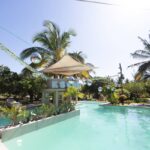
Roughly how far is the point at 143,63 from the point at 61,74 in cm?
1067

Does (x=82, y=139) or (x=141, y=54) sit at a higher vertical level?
(x=141, y=54)

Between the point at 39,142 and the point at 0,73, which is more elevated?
the point at 0,73

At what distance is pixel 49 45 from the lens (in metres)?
20.9

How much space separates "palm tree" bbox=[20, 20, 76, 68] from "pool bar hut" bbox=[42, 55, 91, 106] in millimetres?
2872

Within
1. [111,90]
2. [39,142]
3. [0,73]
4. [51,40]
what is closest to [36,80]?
[0,73]

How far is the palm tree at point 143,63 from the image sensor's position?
81.4 ft

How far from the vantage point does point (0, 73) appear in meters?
24.5

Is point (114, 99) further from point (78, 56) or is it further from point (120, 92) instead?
point (78, 56)

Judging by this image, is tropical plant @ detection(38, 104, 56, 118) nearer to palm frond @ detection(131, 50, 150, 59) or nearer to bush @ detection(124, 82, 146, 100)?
palm frond @ detection(131, 50, 150, 59)

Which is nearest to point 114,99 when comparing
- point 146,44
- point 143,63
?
point 143,63

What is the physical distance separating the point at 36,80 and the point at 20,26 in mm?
10686

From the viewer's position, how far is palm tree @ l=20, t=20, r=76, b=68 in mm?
20875

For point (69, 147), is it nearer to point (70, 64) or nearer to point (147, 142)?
point (147, 142)

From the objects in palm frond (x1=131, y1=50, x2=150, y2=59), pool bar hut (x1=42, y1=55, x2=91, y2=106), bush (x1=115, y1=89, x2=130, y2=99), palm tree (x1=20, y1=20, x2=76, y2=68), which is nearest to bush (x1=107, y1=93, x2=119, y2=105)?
bush (x1=115, y1=89, x2=130, y2=99)
